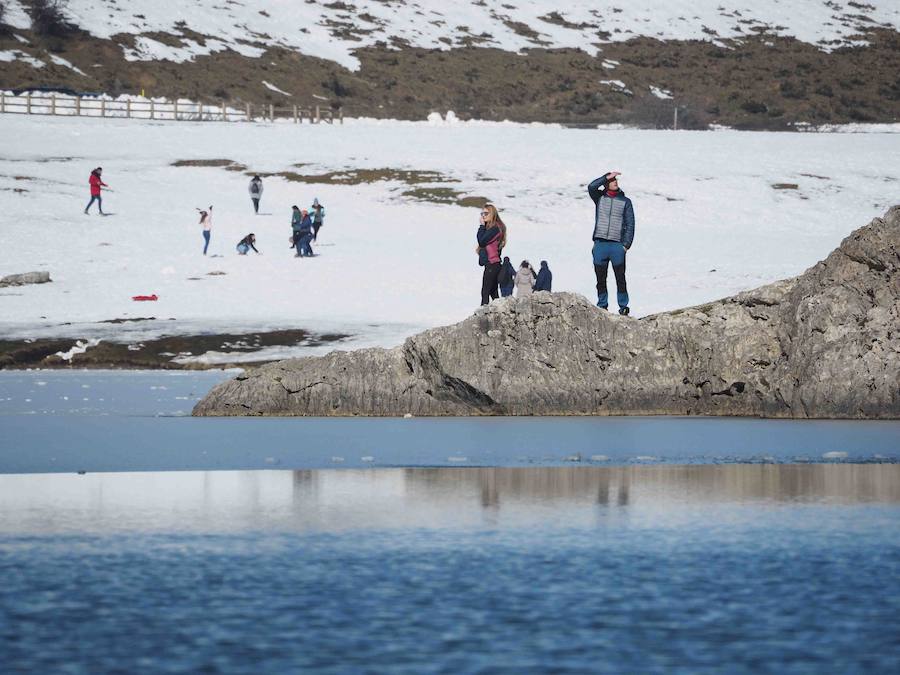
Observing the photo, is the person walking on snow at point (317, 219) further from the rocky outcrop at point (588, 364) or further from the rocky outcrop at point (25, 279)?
the rocky outcrop at point (588, 364)

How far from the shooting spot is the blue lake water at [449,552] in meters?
5.70

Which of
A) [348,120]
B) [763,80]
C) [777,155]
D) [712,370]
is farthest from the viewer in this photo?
[763,80]

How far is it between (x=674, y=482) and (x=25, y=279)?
25323 mm

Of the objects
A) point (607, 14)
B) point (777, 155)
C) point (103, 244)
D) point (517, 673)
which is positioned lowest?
point (517, 673)

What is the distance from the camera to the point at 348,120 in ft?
293

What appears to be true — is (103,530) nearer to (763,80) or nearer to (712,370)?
(712,370)

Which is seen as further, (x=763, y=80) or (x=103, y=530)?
(x=763, y=80)

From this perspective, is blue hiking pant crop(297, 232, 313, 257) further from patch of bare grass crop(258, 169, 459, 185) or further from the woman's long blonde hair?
the woman's long blonde hair

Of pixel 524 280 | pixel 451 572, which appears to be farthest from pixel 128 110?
pixel 451 572

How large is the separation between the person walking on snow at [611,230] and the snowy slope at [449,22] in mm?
98475

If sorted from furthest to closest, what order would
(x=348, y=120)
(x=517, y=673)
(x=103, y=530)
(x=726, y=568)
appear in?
(x=348, y=120) → (x=103, y=530) → (x=726, y=568) → (x=517, y=673)

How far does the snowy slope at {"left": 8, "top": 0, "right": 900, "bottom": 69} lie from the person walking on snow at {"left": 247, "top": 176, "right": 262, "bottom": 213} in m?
67.7

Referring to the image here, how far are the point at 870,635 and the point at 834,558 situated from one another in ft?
5.37

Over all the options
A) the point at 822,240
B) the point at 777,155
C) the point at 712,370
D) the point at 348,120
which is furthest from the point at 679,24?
the point at 712,370
